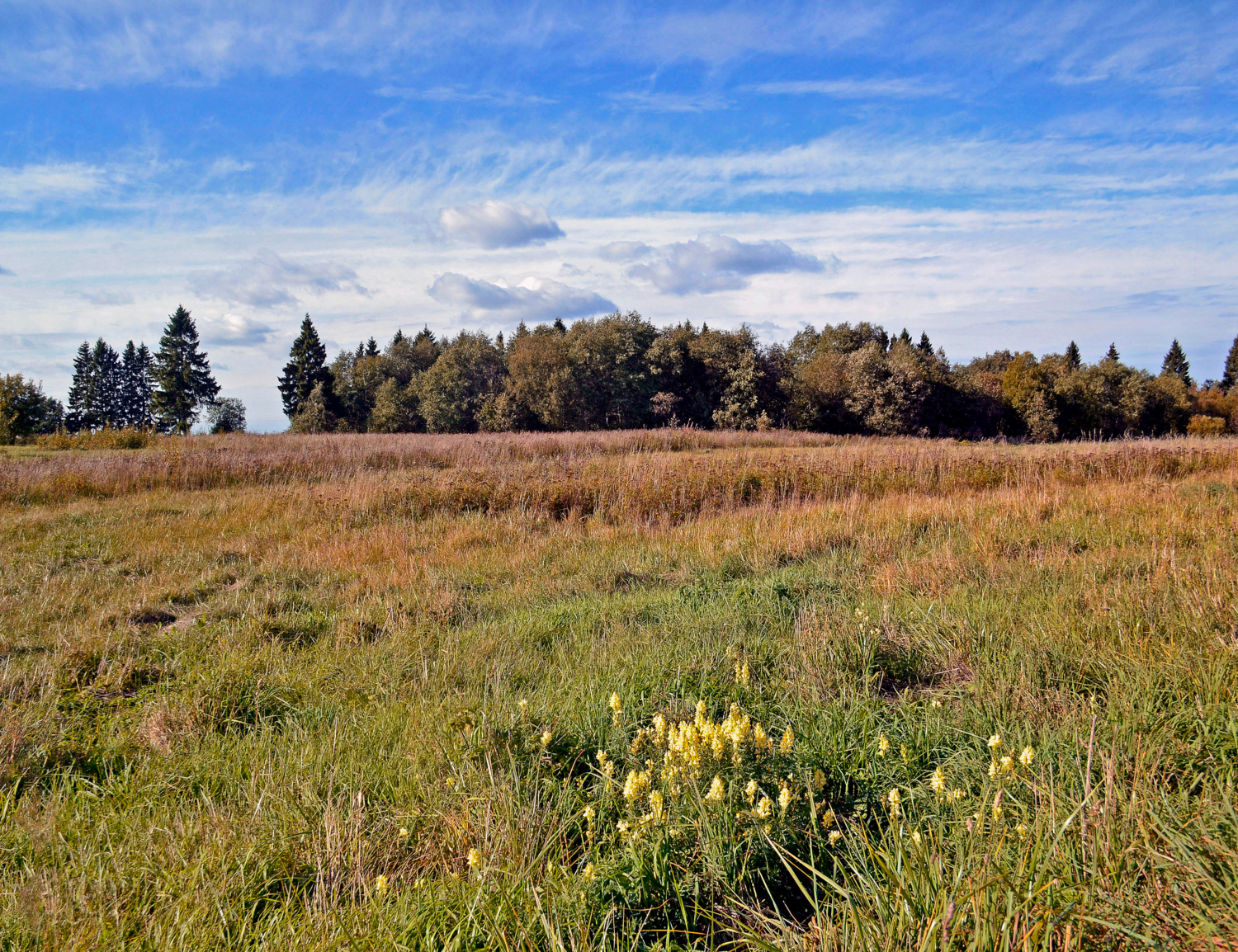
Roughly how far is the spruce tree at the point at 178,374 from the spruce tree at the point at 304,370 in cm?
655

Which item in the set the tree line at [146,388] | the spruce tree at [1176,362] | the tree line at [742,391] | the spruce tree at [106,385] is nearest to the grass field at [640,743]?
the tree line at [742,391]

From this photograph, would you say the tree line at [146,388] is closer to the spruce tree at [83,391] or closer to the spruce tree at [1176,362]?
the spruce tree at [83,391]

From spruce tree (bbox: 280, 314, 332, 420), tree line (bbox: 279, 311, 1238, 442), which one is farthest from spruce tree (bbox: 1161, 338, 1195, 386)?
spruce tree (bbox: 280, 314, 332, 420)

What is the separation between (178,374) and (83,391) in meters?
11.3

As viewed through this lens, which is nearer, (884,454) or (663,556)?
(663,556)

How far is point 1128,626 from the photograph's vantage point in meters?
3.54

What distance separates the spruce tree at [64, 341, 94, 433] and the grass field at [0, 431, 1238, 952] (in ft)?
212

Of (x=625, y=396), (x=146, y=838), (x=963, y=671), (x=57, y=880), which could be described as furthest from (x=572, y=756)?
(x=625, y=396)

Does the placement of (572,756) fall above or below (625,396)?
below

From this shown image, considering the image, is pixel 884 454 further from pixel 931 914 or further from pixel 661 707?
pixel 931 914

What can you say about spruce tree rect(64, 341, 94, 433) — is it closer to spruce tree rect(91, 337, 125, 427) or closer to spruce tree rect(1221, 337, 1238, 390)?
spruce tree rect(91, 337, 125, 427)

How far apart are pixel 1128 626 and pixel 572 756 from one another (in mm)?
3087

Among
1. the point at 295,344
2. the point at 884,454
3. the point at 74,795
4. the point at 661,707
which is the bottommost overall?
the point at 74,795

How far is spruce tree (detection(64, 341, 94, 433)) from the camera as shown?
2255 inches
